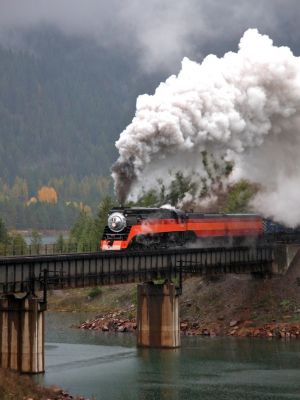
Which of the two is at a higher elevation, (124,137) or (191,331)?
(124,137)

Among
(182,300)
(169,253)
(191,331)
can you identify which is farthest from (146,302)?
(182,300)

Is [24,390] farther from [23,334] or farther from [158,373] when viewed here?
[158,373]

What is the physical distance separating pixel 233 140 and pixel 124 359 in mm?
33315

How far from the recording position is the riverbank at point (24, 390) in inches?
2766

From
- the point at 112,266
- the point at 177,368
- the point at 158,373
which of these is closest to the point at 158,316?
the point at 112,266

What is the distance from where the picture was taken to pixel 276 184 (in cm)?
14300

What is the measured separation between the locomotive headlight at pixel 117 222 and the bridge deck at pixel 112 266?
2.98 metres

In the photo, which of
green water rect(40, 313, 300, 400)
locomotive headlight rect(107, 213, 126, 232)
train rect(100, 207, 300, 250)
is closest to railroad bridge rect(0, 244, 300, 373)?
train rect(100, 207, 300, 250)

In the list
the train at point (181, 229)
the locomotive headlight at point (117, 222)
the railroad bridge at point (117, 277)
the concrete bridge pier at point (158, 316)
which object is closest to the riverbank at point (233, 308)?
the railroad bridge at point (117, 277)

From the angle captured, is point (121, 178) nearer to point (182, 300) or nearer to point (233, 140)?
point (233, 140)

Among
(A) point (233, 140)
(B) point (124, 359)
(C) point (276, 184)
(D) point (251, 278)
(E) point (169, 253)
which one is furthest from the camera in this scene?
(C) point (276, 184)

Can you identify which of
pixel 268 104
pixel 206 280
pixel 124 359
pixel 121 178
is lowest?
pixel 124 359

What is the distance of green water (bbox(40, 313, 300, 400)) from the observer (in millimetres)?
81188

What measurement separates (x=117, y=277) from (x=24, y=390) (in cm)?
2962
